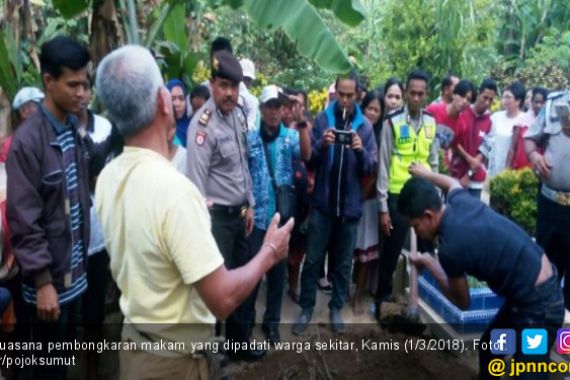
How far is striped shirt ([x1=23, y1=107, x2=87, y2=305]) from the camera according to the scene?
8.92 ft

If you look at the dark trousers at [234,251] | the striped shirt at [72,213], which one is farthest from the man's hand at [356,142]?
the striped shirt at [72,213]

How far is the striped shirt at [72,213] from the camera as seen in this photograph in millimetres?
2718

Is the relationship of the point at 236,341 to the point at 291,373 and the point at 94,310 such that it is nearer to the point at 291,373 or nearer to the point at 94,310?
the point at 291,373

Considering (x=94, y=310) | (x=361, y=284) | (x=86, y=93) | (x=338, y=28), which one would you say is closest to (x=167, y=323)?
(x=86, y=93)

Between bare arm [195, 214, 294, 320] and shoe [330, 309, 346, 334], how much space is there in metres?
2.61

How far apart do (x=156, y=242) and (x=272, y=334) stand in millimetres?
2670

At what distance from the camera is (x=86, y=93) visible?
274cm

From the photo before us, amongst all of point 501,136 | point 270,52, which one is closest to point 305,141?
point 501,136

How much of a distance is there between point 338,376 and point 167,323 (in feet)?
6.89

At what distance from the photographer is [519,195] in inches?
216

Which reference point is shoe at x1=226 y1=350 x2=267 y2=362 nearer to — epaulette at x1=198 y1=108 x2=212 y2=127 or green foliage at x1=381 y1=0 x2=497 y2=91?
epaulette at x1=198 y1=108 x2=212 y2=127

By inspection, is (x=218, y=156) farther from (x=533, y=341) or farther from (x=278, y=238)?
(x=533, y=341)

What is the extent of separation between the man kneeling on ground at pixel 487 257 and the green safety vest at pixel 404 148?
1647 mm

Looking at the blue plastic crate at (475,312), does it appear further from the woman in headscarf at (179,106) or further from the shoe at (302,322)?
the woman in headscarf at (179,106)
